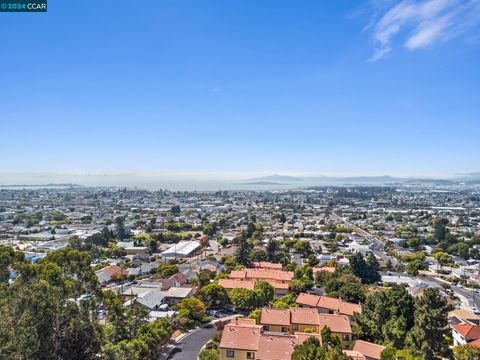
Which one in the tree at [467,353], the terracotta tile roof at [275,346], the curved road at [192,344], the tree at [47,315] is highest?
the tree at [47,315]

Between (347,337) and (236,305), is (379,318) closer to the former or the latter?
(347,337)

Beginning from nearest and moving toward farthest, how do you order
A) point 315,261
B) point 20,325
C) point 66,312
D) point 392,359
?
point 20,325, point 66,312, point 392,359, point 315,261

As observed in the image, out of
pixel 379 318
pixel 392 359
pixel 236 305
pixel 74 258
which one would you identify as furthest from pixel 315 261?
pixel 74 258

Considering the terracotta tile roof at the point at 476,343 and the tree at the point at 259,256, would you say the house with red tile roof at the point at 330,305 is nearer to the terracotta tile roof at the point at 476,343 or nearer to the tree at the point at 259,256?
the terracotta tile roof at the point at 476,343

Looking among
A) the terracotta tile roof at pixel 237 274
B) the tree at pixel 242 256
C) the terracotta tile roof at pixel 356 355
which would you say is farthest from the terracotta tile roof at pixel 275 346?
the tree at pixel 242 256

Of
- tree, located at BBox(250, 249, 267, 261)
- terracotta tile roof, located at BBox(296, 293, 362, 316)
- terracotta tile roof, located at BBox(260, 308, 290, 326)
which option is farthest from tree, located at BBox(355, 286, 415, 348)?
tree, located at BBox(250, 249, 267, 261)

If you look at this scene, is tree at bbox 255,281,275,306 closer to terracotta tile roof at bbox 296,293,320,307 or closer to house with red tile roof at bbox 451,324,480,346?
terracotta tile roof at bbox 296,293,320,307
